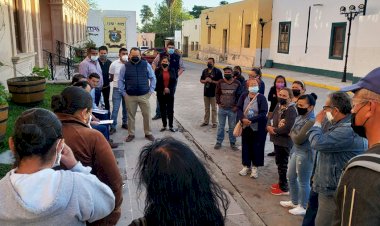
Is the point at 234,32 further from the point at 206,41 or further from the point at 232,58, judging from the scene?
the point at 206,41

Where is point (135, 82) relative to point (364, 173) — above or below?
below

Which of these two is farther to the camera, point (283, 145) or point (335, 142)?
point (283, 145)

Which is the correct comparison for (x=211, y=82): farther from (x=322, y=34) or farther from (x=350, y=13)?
(x=322, y=34)

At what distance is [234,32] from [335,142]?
2820 cm

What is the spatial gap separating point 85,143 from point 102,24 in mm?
22162

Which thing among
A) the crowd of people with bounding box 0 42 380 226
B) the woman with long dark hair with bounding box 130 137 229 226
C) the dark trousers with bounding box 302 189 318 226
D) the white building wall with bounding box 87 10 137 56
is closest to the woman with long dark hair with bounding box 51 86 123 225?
the crowd of people with bounding box 0 42 380 226

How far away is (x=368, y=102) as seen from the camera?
5.38ft

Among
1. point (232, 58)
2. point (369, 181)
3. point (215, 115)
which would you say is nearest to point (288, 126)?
point (369, 181)

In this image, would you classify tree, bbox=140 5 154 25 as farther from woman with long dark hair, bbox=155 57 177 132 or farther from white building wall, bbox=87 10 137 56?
woman with long dark hair, bbox=155 57 177 132

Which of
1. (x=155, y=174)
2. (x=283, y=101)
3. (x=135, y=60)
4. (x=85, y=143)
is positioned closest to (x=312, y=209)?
(x=283, y=101)

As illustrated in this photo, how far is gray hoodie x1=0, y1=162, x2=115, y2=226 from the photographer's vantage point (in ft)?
5.41

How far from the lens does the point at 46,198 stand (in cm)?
165

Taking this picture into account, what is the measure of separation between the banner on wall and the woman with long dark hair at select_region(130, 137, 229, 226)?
21415 millimetres

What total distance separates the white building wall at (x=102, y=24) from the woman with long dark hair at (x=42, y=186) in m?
21.1
